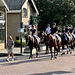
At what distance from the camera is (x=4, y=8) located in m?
28.6

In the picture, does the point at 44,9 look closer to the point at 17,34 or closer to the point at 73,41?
the point at 17,34

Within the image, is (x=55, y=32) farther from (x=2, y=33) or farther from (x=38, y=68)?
(x=2, y=33)

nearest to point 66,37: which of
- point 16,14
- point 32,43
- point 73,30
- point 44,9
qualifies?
point 73,30

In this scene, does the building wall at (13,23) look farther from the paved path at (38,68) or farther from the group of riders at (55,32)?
the paved path at (38,68)

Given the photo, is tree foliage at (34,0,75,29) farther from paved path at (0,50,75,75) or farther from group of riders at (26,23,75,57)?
paved path at (0,50,75,75)

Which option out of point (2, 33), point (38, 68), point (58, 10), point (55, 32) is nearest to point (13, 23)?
point (2, 33)

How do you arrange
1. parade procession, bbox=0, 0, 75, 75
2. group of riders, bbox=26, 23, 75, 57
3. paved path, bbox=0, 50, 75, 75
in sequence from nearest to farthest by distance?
paved path, bbox=0, 50, 75, 75 < parade procession, bbox=0, 0, 75, 75 < group of riders, bbox=26, 23, 75, 57

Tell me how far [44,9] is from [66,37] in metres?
30.3

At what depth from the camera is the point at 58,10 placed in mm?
47438

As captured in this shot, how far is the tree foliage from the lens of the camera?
47.2 metres

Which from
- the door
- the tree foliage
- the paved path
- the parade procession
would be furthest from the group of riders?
the tree foliage

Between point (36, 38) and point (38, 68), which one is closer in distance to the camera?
point (38, 68)

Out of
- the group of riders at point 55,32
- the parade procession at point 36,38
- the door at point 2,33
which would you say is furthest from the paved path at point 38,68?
the door at point 2,33

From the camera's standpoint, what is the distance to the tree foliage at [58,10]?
4719 cm
